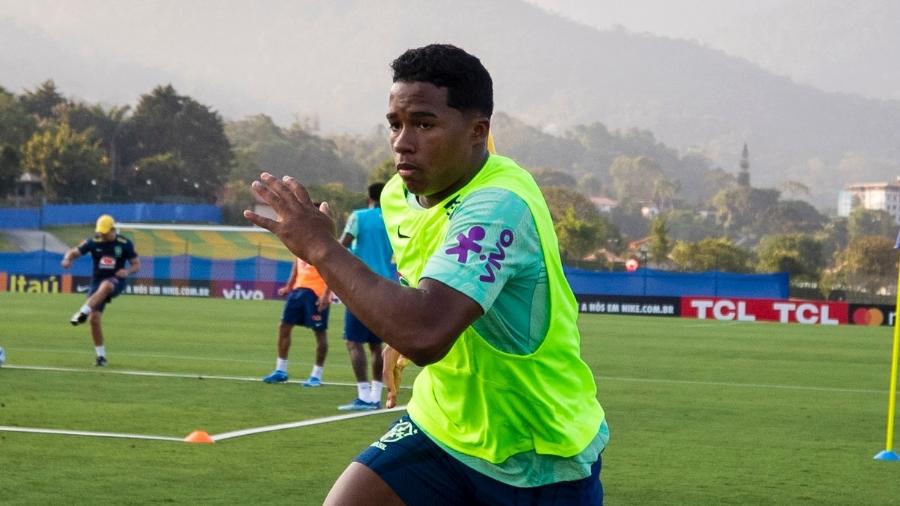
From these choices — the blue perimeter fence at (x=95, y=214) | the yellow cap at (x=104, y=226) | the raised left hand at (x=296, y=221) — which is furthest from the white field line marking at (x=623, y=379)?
the blue perimeter fence at (x=95, y=214)

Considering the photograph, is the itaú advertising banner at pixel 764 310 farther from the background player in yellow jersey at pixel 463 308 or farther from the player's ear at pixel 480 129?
the player's ear at pixel 480 129

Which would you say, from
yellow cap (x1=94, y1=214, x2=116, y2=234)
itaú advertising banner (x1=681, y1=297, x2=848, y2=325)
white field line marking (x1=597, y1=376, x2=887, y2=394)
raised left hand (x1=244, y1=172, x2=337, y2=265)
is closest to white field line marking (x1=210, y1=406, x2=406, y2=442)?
white field line marking (x1=597, y1=376, x2=887, y2=394)

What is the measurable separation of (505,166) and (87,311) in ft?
50.8

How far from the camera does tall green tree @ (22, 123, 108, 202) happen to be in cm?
10912

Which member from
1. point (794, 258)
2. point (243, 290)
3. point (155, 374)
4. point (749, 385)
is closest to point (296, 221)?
point (155, 374)

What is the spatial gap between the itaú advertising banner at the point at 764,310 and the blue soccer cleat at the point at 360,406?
119ft

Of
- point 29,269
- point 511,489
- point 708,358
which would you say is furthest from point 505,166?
point 29,269

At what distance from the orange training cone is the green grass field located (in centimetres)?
11

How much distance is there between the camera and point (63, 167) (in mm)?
109562

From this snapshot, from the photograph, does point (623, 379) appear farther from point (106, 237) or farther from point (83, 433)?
point (83, 433)

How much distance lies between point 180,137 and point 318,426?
428 feet

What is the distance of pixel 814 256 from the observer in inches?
5817

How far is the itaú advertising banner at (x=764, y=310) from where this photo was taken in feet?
165

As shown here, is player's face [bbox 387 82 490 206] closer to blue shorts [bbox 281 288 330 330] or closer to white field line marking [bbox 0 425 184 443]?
white field line marking [bbox 0 425 184 443]
